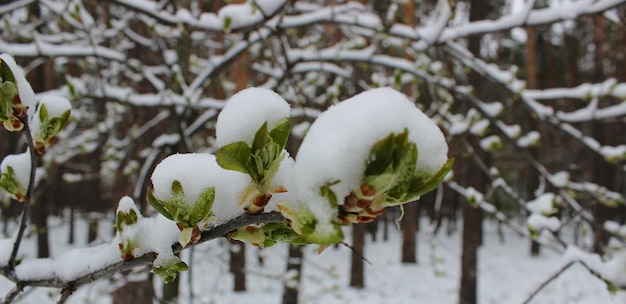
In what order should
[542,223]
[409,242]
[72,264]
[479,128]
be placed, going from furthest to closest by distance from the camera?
1. [409,242]
2. [479,128]
3. [542,223]
4. [72,264]

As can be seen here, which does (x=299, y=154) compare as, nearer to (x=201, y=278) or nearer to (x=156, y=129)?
(x=156, y=129)

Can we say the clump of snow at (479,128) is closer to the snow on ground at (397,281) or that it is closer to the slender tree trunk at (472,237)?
the snow on ground at (397,281)

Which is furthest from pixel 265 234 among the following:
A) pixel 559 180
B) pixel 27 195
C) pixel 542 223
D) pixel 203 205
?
pixel 559 180

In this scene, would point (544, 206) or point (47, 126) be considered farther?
point (544, 206)

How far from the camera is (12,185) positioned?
2.44 feet

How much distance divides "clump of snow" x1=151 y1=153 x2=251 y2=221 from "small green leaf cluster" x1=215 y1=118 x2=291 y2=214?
2 centimetres

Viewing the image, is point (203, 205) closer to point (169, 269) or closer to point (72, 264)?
point (169, 269)

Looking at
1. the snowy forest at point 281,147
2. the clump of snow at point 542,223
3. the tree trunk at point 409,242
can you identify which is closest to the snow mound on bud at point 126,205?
the snowy forest at point 281,147

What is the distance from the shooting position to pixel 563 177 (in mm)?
2344

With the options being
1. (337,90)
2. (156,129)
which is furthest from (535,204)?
(156,129)

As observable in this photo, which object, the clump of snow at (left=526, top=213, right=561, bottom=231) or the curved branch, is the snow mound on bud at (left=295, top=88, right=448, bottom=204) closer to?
the curved branch

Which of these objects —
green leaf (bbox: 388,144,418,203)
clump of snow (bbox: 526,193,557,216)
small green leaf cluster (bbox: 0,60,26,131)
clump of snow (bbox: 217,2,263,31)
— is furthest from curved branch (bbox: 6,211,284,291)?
clump of snow (bbox: 217,2,263,31)

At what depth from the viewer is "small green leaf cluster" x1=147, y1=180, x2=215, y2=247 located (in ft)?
1.57

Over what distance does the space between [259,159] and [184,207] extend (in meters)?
0.10
